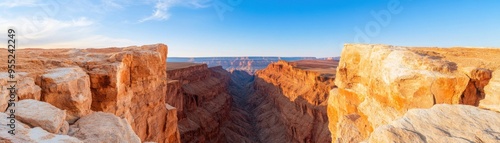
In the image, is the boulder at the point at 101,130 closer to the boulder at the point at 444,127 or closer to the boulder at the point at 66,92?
the boulder at the point at 66,92

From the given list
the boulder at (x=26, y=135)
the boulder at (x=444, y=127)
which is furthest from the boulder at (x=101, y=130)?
the boulder at (x=444, y=127)

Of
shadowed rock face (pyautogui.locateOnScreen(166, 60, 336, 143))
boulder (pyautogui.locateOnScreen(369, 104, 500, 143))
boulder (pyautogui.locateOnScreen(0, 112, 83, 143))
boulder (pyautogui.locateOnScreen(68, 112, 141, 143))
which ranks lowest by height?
shadowed rock face (pyautogui.locateOnScreen(166, 60, 336, 143))

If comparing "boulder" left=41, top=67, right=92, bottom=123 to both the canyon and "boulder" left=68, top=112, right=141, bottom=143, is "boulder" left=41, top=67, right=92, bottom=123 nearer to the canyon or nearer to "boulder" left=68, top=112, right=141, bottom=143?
the canyon

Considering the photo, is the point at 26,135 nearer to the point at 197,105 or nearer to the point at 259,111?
the point at 197,105

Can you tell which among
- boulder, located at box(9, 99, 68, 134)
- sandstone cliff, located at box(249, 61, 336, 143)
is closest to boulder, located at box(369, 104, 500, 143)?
boulder, located at box(9, 99, 68, 134)

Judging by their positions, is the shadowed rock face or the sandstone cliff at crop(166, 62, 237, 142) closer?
the sandstone cliff at crop(166, 62, 237, 142)

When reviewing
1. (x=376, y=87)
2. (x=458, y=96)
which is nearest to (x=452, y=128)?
(x=458, y=96)

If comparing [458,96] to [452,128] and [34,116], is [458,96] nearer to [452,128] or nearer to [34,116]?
[452,128]

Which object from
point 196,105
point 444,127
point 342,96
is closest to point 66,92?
point 444,127
